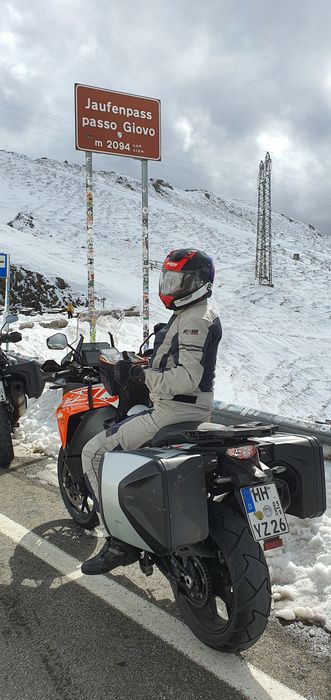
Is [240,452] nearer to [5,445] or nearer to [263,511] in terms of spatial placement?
[263,511]

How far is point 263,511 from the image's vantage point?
2605mm

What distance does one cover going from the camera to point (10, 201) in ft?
240

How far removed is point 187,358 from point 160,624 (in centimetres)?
150

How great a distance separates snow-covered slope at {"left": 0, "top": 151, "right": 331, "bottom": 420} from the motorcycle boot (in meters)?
14.8

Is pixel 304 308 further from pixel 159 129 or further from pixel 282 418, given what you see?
pixel 282 418

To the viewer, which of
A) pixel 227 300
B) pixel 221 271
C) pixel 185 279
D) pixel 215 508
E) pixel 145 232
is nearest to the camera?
pixel 215 508

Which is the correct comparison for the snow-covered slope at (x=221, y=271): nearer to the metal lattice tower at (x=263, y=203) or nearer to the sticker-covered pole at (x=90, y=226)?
the metal lattice tower at (x=263, y=203)

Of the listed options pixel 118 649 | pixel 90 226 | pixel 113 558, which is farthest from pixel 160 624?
pixel 90 226

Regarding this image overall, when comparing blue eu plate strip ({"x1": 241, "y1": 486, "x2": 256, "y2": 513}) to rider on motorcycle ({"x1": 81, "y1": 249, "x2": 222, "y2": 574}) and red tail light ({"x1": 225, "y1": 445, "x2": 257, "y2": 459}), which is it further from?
rider on motorcycle ({"x1": 81, "y1": 249, "x2": 222, "y2": 574})

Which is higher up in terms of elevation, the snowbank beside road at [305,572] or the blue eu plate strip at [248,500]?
the blue eu plate strip at [248,500]

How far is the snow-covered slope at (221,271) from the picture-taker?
71.4ft

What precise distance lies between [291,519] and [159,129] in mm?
7856

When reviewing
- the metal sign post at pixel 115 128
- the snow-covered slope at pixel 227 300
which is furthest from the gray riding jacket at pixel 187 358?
the metal sign post at pixel 115 128

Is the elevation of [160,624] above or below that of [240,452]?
below
